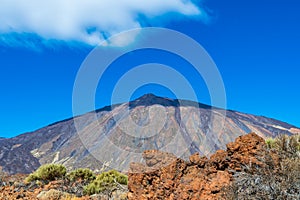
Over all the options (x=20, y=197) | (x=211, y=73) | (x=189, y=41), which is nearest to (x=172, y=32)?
(x=189, y=41)

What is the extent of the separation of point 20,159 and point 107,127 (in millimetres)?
43215

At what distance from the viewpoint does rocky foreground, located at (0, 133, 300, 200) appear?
20.6 feet

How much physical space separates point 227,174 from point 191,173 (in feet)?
2.20

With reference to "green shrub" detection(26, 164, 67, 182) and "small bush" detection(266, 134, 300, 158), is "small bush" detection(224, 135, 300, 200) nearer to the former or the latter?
"small bush" detection(266, 134, 300, 158)

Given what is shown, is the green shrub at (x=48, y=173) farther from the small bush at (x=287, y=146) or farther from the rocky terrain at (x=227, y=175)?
the small bush at (x=287, y=146)

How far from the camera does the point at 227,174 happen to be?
736 cm

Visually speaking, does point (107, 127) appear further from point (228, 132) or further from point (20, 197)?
point (20, 197)

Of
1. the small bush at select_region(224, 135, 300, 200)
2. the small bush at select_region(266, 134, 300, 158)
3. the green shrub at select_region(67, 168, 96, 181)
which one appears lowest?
the small bush at select_region(224, 135, 300, 200)

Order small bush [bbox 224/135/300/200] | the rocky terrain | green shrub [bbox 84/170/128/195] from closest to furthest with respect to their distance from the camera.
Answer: small bush [bbox 224/135/300/200], the rocky terrain, green shrub [bbox 84/170/128/195]

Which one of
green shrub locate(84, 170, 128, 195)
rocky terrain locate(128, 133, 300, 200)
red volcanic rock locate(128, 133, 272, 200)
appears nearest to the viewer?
rocky terrain locate(128, 133, 300, 200)

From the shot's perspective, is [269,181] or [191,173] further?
[191,173]

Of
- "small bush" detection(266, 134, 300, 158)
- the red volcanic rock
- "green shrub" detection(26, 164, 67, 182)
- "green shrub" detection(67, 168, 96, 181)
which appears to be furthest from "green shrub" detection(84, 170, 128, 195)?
"small bush" detection(266, 134, 300, 158)

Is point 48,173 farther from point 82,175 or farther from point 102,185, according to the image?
point 102,185

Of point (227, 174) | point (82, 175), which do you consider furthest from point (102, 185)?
point (227, 174)
